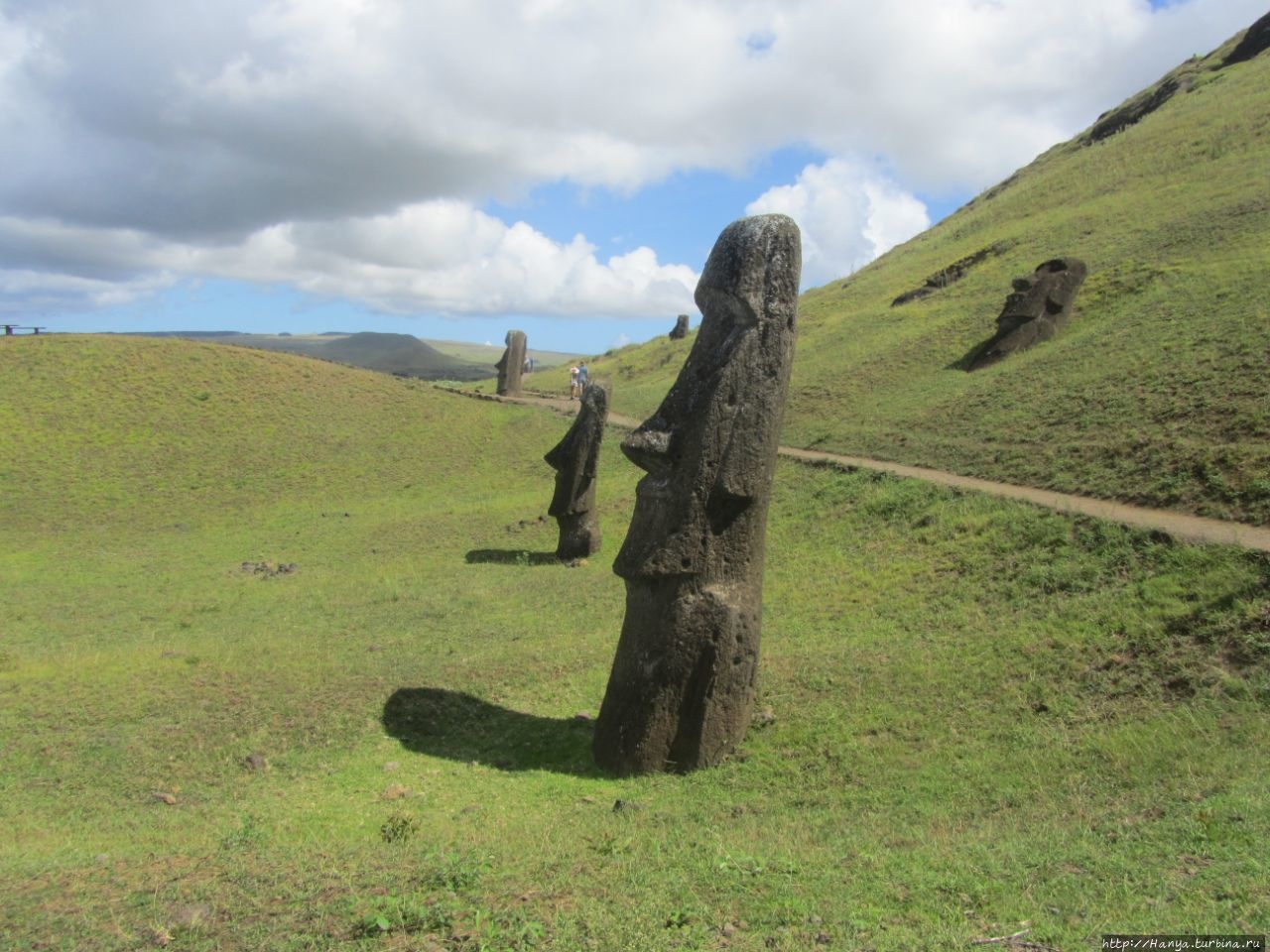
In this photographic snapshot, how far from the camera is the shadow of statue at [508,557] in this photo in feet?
63.9

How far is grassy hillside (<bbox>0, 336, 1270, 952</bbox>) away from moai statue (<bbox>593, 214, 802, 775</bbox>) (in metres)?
0.63

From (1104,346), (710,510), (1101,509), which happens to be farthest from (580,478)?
(1104,346)

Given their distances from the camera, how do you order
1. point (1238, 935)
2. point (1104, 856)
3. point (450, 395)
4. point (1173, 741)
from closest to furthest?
1. point (1238, 935)
2. point (1104, 856)
3. point (1173, 741)
4. point (450, 395)

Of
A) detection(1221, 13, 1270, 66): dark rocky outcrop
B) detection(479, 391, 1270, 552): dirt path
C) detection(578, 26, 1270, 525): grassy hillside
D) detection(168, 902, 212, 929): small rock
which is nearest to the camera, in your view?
detection(168, 902, 212, 929): small rock

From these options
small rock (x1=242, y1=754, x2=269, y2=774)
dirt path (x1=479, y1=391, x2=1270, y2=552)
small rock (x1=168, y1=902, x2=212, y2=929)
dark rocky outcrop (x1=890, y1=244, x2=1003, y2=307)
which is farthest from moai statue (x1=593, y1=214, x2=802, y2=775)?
dark rocky outcrop (x1=890, y1=244, x2=1003, y2=307)

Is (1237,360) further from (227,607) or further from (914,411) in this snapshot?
(227,607)

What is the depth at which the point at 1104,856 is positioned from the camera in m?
5.36

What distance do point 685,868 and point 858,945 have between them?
147 centimetres

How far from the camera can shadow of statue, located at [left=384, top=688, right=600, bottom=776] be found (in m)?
9.09

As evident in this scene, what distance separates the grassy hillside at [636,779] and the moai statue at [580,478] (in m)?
0.89

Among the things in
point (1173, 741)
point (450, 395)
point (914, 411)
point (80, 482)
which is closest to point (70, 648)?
point (1173, 741)

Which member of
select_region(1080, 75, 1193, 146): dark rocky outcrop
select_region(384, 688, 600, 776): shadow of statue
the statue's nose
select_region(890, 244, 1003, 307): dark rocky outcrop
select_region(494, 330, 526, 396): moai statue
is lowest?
select_region(384, 688, 600, 776): shadow of statue

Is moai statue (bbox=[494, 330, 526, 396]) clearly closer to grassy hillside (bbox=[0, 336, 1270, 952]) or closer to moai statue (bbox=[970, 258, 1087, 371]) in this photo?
moai statue (bbox=[970, 258, 1087, 371])

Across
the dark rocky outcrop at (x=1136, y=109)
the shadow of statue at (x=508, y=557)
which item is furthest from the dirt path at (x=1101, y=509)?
the dark rocky outcrop at (x=1136, y=109)
